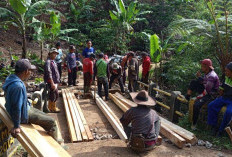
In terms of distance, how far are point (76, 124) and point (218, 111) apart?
3.48 metres

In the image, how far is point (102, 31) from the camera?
1711cm

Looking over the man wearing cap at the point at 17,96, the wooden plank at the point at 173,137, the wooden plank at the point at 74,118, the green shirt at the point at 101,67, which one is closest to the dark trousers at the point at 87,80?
the green shirt at the point at 101,67

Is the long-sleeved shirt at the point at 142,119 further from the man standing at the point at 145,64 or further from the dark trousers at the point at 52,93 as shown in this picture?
the man standing at the point at 145,64

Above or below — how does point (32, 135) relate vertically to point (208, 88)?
below

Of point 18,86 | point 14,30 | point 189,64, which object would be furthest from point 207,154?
point 14,30

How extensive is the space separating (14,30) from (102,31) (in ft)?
24.1

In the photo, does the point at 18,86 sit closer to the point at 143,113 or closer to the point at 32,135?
the point at 32,135

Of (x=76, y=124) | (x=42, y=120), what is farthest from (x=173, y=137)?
(x=42, y=120)

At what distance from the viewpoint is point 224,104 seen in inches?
203

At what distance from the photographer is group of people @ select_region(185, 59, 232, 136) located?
5.02 meters

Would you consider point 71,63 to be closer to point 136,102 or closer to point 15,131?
point 136,102

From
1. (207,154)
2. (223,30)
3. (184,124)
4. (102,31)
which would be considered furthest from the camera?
(102,31)

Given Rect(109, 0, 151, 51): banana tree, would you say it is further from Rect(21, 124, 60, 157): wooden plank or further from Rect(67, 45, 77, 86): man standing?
Rect(21, 124, 60, 157): wooden plank

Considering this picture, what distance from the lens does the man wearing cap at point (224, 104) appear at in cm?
497
